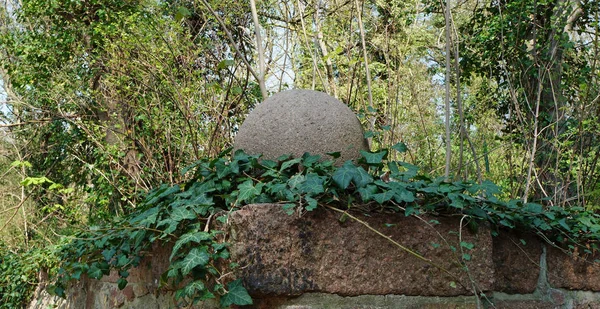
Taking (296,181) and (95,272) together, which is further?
(95,272)

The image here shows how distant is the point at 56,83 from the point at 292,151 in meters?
7.02

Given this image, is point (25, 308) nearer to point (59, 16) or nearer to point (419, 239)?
point (59, 16)

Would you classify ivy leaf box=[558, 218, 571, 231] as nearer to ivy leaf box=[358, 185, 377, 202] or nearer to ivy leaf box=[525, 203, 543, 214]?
ivy leaf box=[525, 203, 543, 214]

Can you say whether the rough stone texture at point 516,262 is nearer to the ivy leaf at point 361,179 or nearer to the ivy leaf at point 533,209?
the ivy leaf at point 533,209

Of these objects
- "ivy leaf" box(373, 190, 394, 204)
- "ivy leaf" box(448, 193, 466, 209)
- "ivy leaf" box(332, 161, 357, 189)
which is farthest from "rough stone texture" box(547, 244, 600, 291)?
"ivy leaf" box(332, 161, 357, 189)

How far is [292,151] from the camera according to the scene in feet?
10.6

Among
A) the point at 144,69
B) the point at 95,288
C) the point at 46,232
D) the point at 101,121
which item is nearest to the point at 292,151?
the point at 95,288

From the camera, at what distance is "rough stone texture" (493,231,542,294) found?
10.5 ft

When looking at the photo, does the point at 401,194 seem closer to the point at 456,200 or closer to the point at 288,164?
the point at 456,200

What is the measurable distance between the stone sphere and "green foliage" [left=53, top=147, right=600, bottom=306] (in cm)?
10

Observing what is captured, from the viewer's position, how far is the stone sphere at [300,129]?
10.7 ft

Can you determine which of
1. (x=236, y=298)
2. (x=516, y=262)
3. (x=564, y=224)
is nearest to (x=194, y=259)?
(x=236, y=298)

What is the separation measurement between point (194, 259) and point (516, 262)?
5.97 ft

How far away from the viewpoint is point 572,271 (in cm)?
343
